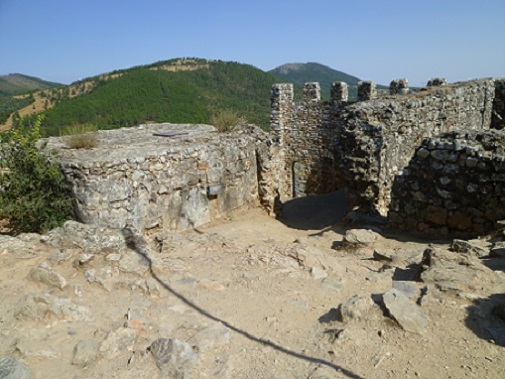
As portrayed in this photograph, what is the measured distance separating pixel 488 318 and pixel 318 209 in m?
9.74

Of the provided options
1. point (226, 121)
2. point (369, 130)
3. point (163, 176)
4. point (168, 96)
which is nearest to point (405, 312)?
point (163, 176)

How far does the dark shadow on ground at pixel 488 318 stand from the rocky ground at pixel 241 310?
0.4 inches

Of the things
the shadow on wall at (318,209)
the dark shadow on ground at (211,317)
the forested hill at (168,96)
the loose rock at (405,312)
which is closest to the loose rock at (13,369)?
the dark shadow on ground at (211,317)

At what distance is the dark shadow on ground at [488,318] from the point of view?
2.69 m

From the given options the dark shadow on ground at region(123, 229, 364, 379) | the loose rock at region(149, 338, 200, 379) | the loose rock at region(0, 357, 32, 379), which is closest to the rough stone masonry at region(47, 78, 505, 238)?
the dark shadow on ground at region(123, 229, 364, 379)

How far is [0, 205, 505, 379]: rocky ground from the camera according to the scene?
2.62 m

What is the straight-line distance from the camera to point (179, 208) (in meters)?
6.91

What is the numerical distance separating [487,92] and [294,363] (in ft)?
39.2

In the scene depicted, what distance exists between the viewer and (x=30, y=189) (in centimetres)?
570

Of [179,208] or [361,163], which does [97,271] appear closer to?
[179,208]

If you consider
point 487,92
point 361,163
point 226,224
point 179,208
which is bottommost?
point 226,224

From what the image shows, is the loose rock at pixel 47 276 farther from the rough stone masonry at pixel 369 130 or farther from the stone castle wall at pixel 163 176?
the rough stone masonry at pixel 369 130

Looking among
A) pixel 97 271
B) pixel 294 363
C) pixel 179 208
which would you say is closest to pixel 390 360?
pixel 294 363

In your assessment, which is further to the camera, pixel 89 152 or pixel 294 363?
pixel 89 152
